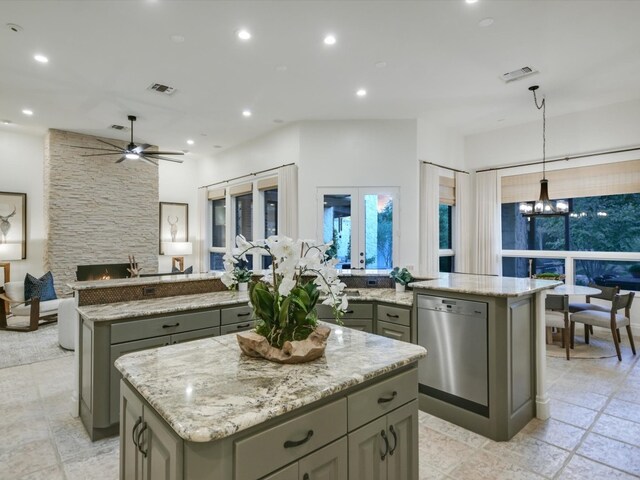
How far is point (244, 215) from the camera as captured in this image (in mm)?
7617

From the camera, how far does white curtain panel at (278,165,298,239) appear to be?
19.6 feet

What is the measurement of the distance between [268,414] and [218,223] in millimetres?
7752

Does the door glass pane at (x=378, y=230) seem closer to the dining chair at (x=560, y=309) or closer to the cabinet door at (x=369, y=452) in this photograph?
the dining chair at (x=560, y=309)

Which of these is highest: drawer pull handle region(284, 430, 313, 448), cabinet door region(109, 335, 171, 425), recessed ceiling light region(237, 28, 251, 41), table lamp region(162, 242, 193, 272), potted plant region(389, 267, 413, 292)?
recessed ceiling light region(237, 28, 251, 41)

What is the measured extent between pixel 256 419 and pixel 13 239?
7.77m

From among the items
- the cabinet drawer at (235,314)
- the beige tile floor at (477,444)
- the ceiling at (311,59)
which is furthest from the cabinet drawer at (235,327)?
the ceiling at (311,59)

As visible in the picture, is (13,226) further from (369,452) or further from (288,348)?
(369,452)

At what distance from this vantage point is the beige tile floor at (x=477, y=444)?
2.26m

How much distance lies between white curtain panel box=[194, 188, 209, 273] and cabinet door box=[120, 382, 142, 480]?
7.28m

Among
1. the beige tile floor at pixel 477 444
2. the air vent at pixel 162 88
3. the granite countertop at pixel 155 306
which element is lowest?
the beige tile floor at pixel 477 444

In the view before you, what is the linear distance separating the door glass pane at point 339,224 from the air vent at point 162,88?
8.71 ft

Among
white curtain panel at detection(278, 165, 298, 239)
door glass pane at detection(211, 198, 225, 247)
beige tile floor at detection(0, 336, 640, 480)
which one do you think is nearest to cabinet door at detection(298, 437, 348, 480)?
beige tile floor at detection(0, 336, 640, 480)

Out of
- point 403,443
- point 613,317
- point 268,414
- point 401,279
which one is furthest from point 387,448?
point 613,317

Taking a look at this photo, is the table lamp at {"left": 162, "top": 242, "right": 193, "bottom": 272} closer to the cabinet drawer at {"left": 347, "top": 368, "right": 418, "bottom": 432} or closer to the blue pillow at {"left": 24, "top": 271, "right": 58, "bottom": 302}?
the blue pillow at {"left": 24, "top": 271, "right": 58, "bottom": 302}
